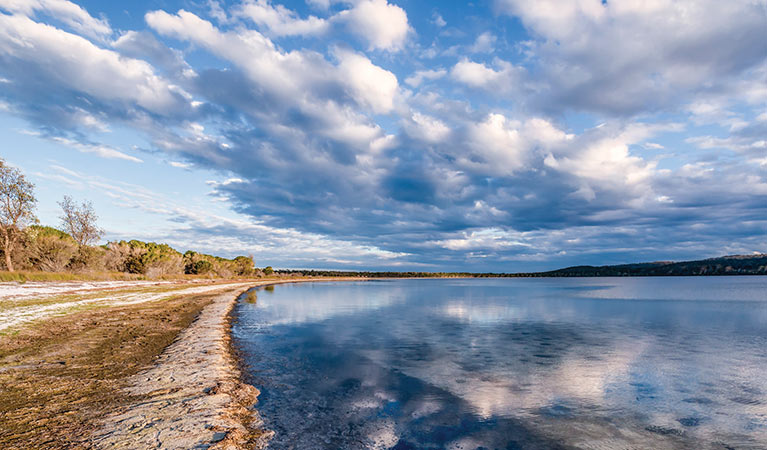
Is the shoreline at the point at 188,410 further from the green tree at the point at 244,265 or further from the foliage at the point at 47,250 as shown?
the green tree at the point at 244,265

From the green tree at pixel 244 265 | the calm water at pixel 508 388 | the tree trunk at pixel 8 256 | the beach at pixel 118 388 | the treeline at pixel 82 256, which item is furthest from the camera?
the green tree at pixel 244 265

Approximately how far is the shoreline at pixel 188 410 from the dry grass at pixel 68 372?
0.49 metres

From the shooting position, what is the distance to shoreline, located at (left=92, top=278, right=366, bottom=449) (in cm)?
766

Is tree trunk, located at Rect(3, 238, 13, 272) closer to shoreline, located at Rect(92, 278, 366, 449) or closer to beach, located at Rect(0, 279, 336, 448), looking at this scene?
beach, located at Rect(0, 279, 336, 448)

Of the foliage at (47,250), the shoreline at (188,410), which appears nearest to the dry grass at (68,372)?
the shoreline at (188,410)

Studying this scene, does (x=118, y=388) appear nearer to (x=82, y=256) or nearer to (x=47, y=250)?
(x=47, y=250)

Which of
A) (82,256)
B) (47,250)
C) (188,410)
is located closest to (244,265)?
(82,256)

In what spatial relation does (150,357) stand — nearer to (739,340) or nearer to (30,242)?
(739,340)

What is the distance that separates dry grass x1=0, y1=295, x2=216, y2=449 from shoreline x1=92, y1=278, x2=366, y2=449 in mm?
494

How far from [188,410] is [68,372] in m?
6.46

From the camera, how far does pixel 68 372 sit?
12.5 m

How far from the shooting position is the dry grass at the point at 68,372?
7992 millimetres

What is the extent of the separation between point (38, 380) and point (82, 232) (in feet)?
278

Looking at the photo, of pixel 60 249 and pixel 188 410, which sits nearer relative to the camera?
pixel 188 410
